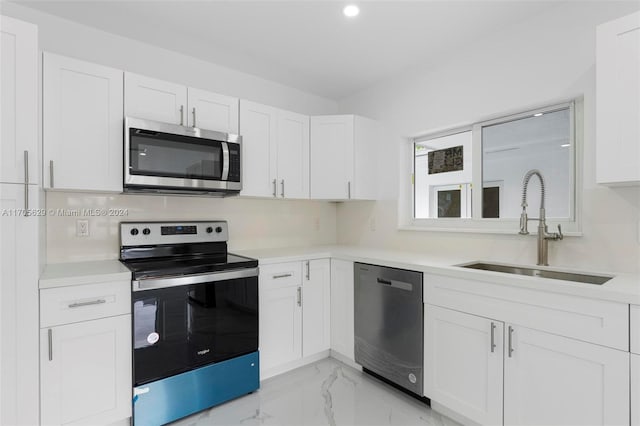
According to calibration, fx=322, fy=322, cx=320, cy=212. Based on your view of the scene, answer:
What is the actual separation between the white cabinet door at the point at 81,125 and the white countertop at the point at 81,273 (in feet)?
1.49

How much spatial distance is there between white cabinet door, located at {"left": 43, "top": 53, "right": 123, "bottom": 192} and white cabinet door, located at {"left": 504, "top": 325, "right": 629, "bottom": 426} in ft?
7.76

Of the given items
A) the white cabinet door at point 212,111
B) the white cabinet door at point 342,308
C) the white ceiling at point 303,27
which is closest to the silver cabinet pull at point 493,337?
the white cabinet door at point 342,308

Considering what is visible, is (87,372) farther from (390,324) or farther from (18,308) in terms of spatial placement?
(390,324)

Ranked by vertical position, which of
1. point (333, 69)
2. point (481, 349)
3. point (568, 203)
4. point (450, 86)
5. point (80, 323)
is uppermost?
point (333, 69)

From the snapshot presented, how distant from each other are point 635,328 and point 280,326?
75.4 inches

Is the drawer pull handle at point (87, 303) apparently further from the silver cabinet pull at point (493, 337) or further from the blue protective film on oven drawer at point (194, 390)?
the silver cabinet pull at point (493, 337)

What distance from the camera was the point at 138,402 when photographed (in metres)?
1.72

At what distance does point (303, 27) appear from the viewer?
2156 millimetres

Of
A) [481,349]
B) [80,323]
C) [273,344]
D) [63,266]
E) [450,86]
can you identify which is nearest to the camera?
[80,323]

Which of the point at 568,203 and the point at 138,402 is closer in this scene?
the point at 138,402

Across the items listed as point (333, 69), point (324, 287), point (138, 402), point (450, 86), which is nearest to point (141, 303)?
point (138, 402)

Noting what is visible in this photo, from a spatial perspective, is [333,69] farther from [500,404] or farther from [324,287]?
[500,404]

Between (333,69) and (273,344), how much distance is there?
7.44 feet

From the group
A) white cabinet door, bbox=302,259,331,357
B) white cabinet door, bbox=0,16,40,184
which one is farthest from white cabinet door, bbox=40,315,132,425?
white cabinet door, bbox=302,259,331,357
